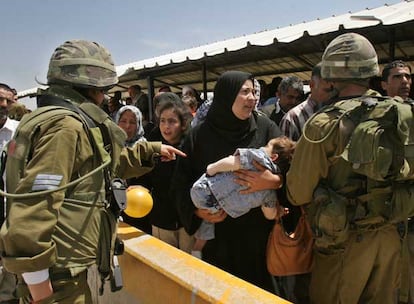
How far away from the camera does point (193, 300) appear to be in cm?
175

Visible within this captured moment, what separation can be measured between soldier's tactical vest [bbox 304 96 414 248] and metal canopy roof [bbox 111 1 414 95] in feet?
8.73

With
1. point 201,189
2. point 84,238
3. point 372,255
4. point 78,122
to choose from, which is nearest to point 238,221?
point 201,189

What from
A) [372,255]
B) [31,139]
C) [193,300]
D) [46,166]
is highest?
[31,139]

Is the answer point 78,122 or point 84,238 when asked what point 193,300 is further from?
point 78,122

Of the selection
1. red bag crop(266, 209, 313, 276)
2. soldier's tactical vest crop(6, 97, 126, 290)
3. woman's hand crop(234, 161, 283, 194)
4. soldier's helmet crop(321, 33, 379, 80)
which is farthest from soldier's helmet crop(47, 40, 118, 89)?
red bag crop(266, 209, 313, 276)

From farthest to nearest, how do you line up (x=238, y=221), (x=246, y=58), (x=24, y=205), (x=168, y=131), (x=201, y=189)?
(x=246, y=58) < (x=168, y=131) < (x=238, y=221) < (x=201, y=189) < (x=24, y=205)

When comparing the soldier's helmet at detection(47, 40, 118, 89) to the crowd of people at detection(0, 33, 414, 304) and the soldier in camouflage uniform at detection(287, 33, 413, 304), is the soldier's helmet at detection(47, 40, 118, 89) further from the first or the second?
the soldier in camouflage uniform at detection(287, 33, 413, 304)

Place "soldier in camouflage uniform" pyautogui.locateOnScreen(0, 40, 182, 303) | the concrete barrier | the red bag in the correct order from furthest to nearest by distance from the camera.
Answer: the red bag, the concrete barrier, "soldier in camouflage uniform" pyautogui.locateOnScreen(0, 40, 182, 303)

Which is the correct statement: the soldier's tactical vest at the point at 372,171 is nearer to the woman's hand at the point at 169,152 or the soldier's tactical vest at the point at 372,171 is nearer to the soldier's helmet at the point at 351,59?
the soldier's helmet at the point at 351,59

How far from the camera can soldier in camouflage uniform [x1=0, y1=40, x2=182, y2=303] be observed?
1381mm

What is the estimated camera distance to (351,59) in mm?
1850

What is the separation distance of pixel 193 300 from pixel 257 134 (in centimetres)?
114

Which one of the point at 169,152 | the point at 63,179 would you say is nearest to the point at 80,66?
the point at 63,179

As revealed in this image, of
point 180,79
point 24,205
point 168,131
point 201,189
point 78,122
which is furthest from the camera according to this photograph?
point 180,79
